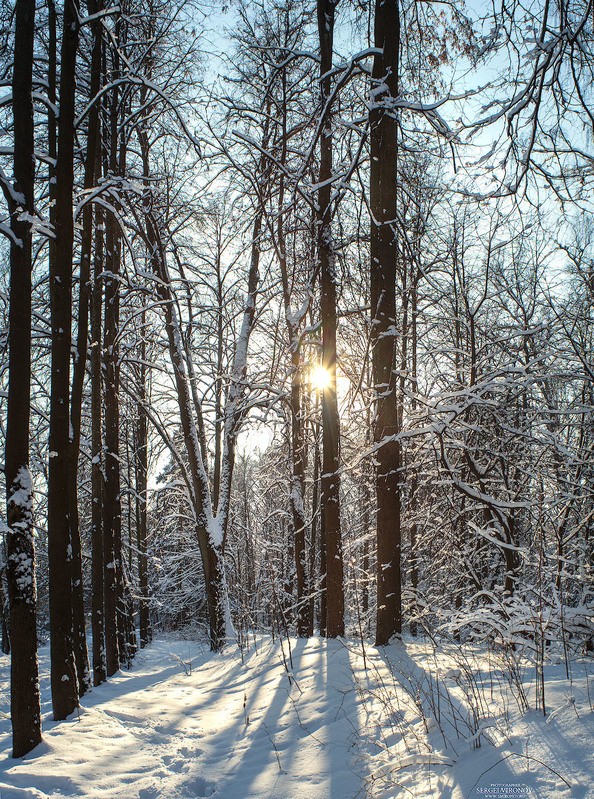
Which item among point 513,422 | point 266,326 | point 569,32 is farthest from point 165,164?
point 569,32

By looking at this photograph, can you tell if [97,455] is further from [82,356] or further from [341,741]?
[341,741]

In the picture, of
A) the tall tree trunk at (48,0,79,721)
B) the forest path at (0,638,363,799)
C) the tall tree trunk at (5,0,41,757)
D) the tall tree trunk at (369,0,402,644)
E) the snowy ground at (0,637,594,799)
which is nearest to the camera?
the snowy ground at (0,637,594,799)

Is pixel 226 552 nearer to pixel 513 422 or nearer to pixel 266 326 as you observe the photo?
pixel 266 326

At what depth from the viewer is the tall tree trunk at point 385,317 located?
5.88 meters

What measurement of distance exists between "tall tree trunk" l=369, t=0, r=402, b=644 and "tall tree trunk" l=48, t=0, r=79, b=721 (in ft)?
10.7

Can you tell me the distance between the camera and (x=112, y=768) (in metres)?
3.74

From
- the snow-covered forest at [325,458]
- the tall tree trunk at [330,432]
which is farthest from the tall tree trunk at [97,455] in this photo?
the tall tree trunk at [330,432]

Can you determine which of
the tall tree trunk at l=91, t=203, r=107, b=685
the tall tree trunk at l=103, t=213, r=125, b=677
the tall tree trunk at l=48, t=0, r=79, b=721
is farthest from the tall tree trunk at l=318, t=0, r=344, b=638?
the tall tree trunk at l=103, t=213, r=125, b=677

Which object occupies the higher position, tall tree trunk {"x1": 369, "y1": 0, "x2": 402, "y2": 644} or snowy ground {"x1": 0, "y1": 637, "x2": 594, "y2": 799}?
tall tree trunk {"x1": 369, "y1": 0, "x2": 402, "y2": 644}

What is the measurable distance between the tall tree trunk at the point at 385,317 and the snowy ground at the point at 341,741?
70 cm

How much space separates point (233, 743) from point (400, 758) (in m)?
1.92

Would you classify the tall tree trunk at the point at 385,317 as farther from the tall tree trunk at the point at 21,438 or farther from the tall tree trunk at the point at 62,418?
the tall tree trunk at the point at 21,438

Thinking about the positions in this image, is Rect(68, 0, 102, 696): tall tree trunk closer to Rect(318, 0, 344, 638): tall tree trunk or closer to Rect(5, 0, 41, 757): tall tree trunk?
Rect(5, 0, 41, 757): tall tree trunk

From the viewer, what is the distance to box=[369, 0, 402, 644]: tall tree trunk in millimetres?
5883
